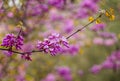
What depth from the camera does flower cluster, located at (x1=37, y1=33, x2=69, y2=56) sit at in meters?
2.77

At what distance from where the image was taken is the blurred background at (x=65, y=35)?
247 inches

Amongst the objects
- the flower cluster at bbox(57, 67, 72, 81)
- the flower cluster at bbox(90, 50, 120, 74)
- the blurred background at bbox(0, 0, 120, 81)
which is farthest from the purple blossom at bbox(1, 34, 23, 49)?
the flower cluster at bbox(90, 50, 120, 74)

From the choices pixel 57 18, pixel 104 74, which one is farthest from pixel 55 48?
pixel 104 74

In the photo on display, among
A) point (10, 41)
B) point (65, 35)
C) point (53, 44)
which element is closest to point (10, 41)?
point (10, 41)

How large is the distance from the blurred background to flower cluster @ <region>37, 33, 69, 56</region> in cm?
171

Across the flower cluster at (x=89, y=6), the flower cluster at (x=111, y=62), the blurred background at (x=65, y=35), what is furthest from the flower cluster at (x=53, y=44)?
the flower cluster at (x=111, y=62)

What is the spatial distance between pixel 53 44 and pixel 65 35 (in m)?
6.16

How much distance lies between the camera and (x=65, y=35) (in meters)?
8.93

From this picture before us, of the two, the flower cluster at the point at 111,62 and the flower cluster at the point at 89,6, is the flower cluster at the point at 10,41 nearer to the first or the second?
the flower cluster at the point at 89,6

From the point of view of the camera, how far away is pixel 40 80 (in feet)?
28.0

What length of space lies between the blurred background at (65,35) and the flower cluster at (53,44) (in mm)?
1713

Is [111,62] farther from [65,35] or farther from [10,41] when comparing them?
[10,41]

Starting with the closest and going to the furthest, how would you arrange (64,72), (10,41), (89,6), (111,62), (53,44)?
1. (53,44)
2. (10,41)
3. (89,6)
4. (64,72)
5. (111,62)

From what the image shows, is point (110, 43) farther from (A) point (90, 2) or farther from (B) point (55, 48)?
(B) point (55, 48)
